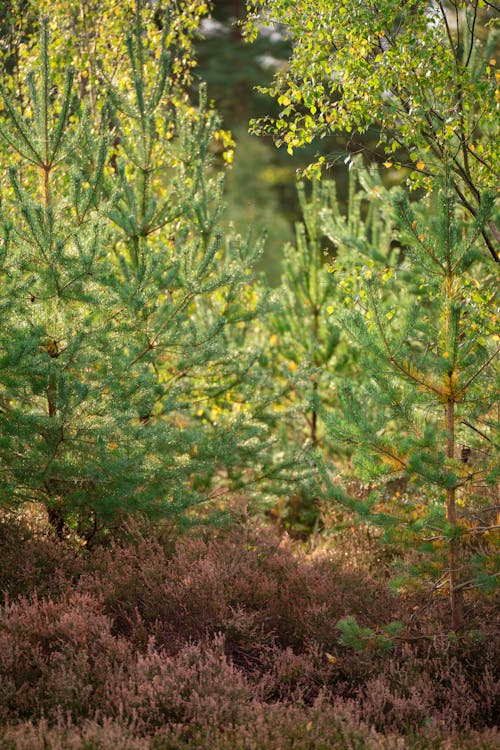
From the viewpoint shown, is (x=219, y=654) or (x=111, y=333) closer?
(x=219, y=654)

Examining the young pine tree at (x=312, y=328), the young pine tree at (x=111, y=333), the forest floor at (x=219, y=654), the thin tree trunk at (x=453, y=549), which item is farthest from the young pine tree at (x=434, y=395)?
the young pine tree at (x=312, y=328)

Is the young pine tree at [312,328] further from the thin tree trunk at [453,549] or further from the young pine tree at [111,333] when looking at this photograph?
the thin tree trunk at [453,549]

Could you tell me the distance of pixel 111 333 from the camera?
581 cm

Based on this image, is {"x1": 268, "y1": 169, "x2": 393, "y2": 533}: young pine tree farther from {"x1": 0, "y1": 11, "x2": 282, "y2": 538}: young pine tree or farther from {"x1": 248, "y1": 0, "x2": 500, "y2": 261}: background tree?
{"x1": 248, "y1": 0, "x2": 500, "y2": 261}: background tree

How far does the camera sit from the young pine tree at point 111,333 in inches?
214

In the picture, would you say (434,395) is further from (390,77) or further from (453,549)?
(390,77)

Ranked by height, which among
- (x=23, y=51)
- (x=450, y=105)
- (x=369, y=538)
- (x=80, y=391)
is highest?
(x=23, y=51)

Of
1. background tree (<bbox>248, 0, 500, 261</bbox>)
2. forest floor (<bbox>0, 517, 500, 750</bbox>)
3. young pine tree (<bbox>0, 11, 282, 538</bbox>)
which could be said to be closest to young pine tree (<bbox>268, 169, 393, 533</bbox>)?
young pine tree (<bbox>0, 11, 282, 538</bbox>)

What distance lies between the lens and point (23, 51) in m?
8.67

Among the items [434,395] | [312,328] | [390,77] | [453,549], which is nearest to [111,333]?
[434,395]

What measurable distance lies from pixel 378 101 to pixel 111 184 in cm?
255

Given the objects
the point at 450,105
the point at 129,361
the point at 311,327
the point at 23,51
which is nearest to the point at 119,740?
the point at 129,361

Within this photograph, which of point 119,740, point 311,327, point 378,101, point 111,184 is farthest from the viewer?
point 311,327

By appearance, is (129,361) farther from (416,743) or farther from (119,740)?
(416,743)
